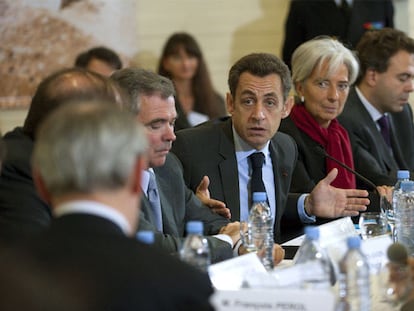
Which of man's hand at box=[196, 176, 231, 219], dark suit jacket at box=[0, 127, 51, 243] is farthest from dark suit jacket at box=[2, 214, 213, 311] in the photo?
man's hand at box=[196, 176, 231, 219]

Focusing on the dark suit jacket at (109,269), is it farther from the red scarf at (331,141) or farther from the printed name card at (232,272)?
the red scarf at (331,141)

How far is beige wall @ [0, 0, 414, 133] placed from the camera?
704cm

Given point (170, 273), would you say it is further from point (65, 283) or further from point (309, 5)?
point (309, 5)

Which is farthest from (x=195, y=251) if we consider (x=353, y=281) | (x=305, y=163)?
(x=305, y=163)

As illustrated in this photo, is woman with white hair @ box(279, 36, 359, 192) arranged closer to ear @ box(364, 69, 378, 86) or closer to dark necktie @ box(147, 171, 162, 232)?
ear @ box(364, 69, 378, 86)

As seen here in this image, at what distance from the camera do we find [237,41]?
279 inches

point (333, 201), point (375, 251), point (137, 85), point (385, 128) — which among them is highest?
point (137, 85)

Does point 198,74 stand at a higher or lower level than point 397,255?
lower

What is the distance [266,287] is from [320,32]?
4.71 meters

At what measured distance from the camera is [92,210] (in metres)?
1.69

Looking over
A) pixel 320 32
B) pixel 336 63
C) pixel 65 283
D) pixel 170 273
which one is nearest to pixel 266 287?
pixel 170 273

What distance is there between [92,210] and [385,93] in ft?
13.1

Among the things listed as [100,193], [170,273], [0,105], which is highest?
[100,193]

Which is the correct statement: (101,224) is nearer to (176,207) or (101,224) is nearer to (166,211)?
(166,211)
